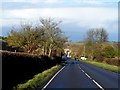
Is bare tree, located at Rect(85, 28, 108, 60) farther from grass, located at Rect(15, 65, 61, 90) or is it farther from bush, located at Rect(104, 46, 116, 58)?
grass, located at Rect(15, 65, 61, 90)

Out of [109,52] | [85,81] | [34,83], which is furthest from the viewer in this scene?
[109,52]

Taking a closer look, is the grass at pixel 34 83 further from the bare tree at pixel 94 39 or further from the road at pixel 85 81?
the bare tree at pixel 94 39

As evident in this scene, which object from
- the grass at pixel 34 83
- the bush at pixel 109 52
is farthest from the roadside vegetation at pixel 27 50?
the bush at pixel 109 52

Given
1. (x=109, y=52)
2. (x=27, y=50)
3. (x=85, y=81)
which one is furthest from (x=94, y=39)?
(x=85, y=81)

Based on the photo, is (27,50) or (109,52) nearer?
(27,50)

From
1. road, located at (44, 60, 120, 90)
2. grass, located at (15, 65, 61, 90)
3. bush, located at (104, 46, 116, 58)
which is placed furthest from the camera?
bush, located at (104, 46, 116, 58)

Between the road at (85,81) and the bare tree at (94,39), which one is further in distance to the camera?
the bare tree at (94,39)

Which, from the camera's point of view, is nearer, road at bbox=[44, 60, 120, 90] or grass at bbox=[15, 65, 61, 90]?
grass at bbox=[15, 65, 61, 90]

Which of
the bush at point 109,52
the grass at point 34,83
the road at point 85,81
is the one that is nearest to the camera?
the grass at point 34,83

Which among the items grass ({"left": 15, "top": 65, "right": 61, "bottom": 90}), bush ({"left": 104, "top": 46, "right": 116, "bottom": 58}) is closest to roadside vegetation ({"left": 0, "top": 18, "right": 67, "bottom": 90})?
grass ({"left": 15, "top": 65, "right": 61, "bottom": 90})

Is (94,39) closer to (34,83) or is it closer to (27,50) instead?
(27,50)

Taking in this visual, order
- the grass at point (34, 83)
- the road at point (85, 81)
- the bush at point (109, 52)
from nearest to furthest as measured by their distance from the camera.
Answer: the grass at point (34, 83) < the road at point (85, 81) < the bush at point (109, 52)

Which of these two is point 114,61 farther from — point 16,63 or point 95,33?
point 95,33

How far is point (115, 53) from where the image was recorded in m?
107
